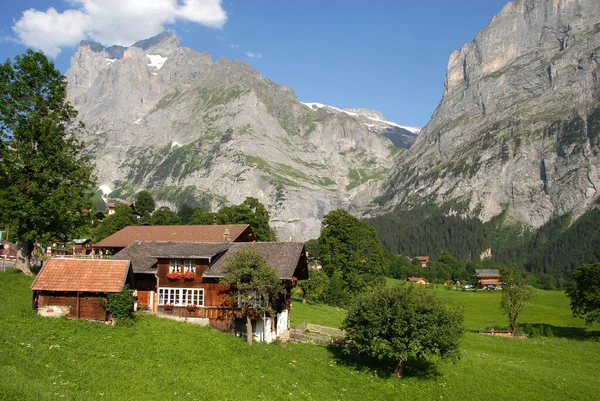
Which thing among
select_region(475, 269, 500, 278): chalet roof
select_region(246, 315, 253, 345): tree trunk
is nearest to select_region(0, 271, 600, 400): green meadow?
select_region(246, 315, 253, 345): tree trunk

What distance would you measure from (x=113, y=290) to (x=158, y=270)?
7.84m

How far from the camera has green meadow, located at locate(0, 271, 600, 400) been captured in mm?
20969

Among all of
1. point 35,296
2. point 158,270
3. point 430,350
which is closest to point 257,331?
point 158,270

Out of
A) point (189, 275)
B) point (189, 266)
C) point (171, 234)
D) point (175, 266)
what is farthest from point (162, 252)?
point (171, 234)

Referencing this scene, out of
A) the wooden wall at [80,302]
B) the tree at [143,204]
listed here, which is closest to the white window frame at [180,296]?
the wooden wall at [80,302]

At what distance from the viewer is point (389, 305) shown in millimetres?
31625

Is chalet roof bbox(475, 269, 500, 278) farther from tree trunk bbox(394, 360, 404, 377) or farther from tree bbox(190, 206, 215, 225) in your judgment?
tree trunk bbox(394, 360, 404, 377)

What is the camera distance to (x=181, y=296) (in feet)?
124

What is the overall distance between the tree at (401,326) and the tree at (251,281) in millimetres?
5798

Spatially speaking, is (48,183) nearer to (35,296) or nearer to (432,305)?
(35,296)

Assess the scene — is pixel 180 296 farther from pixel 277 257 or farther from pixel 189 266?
pixel 277 257

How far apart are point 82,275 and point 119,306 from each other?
11.4 feet

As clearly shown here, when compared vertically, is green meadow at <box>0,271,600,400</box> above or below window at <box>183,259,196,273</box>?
below

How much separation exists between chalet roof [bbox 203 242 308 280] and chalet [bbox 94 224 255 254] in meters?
21.0
